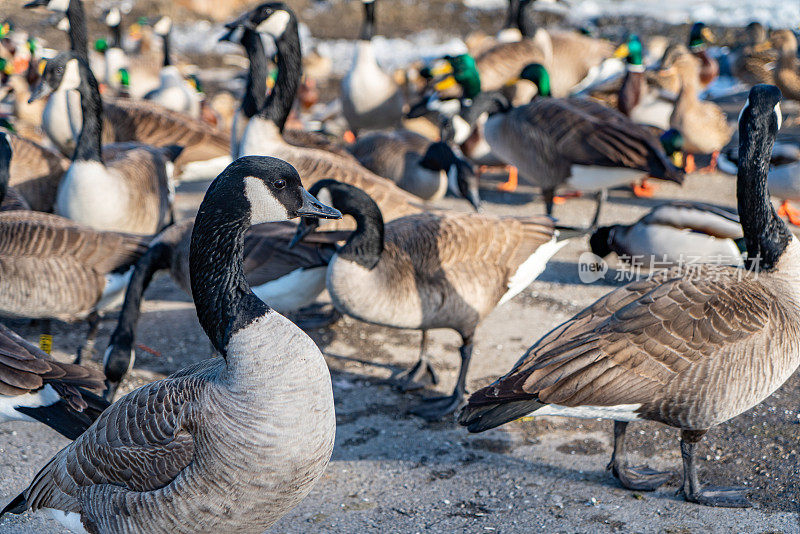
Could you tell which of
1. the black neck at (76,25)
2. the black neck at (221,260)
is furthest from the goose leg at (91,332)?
the black neck at (76,25)

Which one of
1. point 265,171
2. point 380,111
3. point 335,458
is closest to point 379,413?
point 335,458

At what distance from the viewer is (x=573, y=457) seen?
15.0ft

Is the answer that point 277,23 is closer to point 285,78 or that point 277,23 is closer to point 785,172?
point 285,78

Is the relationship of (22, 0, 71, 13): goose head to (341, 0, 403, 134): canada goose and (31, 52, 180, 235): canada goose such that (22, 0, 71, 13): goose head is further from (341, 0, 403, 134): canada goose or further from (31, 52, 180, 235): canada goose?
(341, 0, 403, 134): canada goose

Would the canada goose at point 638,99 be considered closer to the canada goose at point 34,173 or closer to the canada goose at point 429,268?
the canada goose at point 429,268

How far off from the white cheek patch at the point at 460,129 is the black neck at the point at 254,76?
2.44 meters

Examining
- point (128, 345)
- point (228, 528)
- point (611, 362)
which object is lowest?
point (128, 345)

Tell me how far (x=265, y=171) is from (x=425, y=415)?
2437mm

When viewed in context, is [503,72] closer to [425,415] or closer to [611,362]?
[425,415]

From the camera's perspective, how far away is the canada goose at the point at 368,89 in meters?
10.6

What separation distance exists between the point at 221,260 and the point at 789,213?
6.82 metres

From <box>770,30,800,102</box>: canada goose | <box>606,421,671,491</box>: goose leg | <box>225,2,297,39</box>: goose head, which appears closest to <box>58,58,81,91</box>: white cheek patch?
<box>225,2,297,39</box>: goose head

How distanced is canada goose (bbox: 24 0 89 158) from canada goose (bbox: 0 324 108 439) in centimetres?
480

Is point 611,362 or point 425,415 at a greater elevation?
point 611,362
